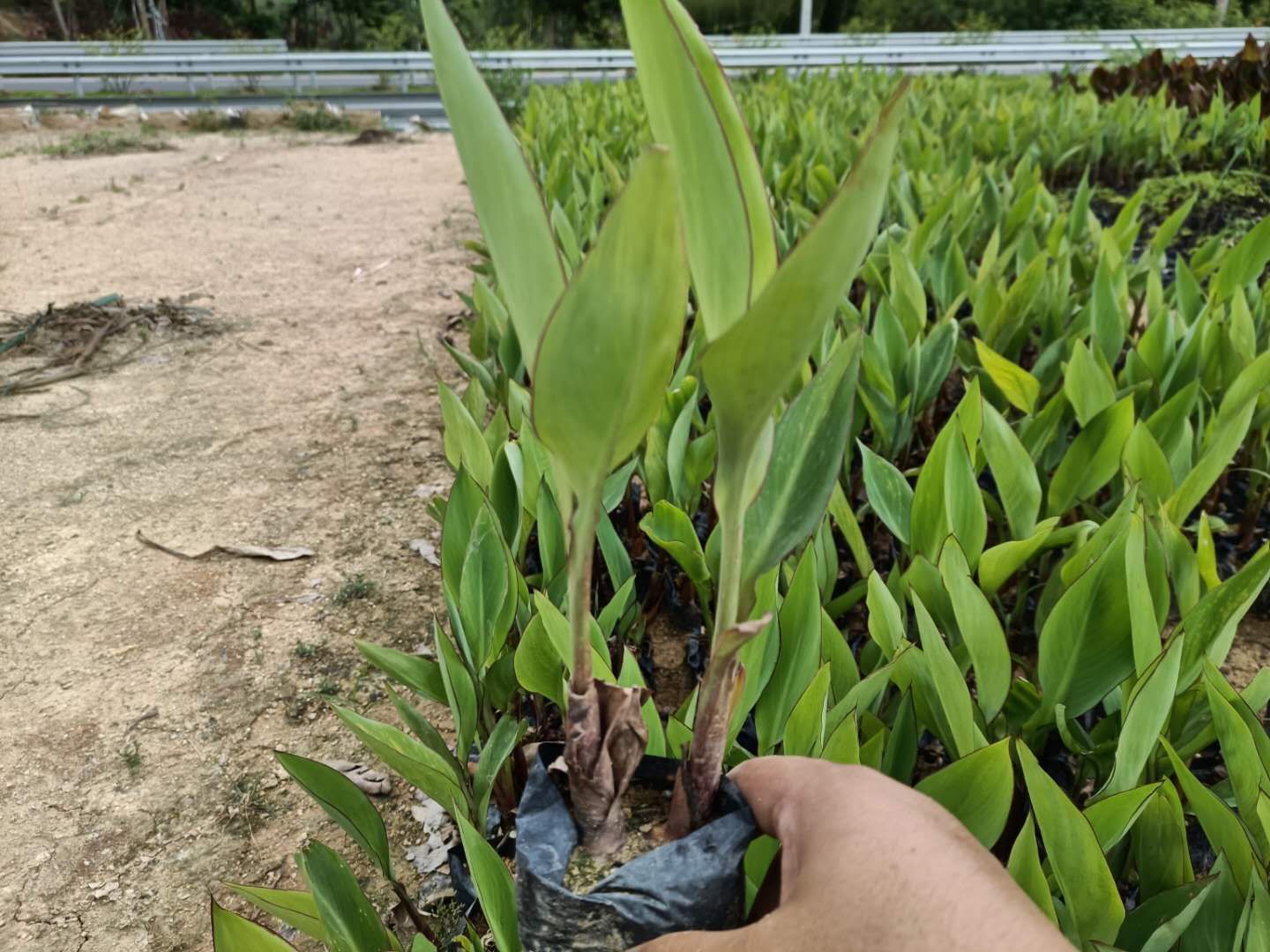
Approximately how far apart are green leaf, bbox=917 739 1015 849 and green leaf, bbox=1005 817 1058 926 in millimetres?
42

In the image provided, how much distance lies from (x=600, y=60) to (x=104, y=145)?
6257 millimetres

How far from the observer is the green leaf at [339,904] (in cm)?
91

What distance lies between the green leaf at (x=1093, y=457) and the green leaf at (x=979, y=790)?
751 millimetres

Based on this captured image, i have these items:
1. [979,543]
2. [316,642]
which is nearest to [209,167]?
[316,642]

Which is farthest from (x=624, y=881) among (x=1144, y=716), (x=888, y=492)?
(x=888, y=492)

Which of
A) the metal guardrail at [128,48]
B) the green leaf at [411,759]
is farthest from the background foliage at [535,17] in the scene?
the green leaf at [411,759]

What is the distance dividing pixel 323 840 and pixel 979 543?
107cm

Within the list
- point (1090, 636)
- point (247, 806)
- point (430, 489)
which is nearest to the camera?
point (1090, 636)

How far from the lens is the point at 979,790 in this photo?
823mm

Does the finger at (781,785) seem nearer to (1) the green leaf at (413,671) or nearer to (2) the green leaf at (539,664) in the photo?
(2) the green leaf at (539,664)

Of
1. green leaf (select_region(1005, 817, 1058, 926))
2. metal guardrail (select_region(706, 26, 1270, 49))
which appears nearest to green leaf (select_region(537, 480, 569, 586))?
green leaf (select_region(1005, 817, 1058, 926))

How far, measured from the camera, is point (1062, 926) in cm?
80

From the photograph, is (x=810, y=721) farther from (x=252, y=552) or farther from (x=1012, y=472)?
(x=252, y=552)

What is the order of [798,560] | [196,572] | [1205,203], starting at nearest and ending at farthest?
[798,560], [196,572], [1205,203]
